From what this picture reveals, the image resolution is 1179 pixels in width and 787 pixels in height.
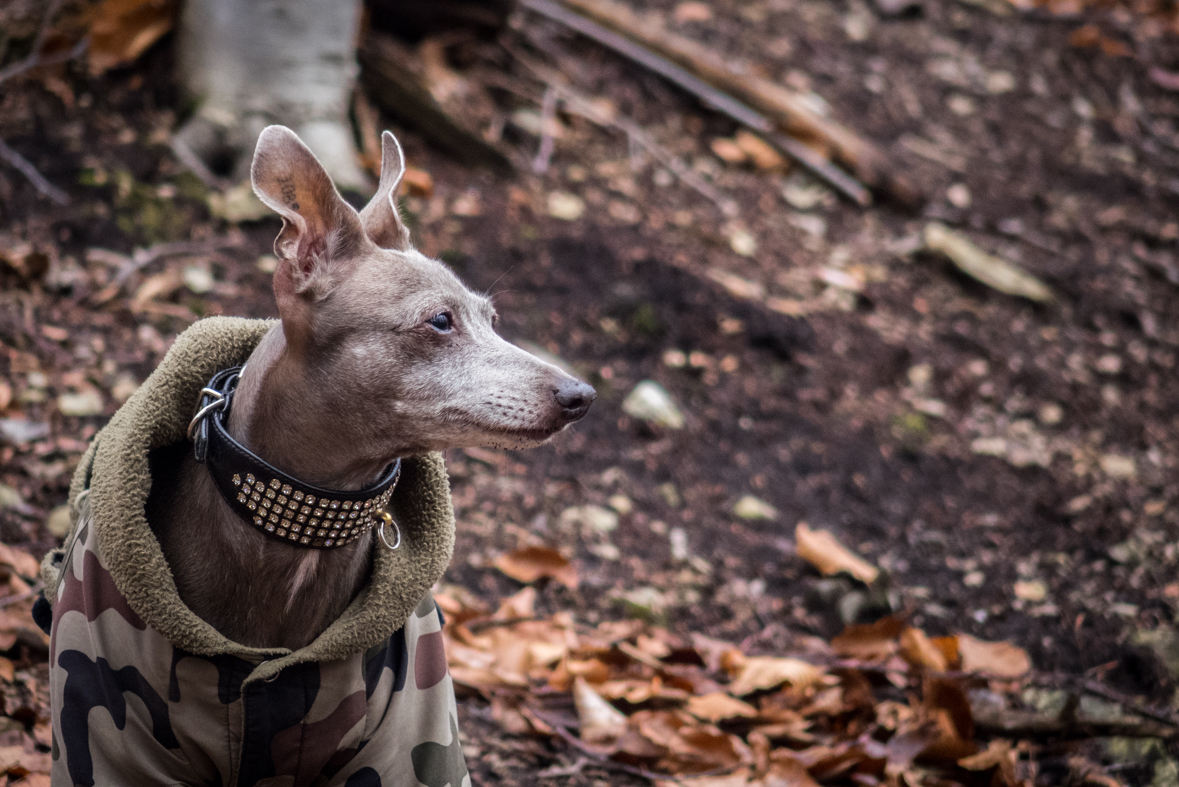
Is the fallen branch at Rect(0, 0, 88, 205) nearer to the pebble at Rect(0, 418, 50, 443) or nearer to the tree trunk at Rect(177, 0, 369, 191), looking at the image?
the tree trunk at Rect(177, 0, 369, 191)

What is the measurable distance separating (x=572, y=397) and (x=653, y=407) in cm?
225

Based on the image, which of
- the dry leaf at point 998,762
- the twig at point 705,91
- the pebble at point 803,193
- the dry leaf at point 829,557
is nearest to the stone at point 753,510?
the dry leaf at point 829,557

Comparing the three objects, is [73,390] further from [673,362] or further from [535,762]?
[673,362]

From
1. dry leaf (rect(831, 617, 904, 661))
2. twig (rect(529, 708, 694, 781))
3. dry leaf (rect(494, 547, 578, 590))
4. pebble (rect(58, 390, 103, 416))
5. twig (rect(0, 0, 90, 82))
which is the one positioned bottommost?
dry leaf (rect(494, 547, 578, 590))

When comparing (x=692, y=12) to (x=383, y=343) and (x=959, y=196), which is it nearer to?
(x=959, y=196)

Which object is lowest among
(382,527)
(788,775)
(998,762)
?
(788,775)

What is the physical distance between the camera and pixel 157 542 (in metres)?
1.89

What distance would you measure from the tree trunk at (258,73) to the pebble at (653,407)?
1.59 metres

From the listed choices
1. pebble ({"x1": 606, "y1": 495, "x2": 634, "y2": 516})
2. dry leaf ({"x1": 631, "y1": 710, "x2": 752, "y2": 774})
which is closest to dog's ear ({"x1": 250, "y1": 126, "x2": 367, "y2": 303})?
dry leaf ({"x1": 631, "y1": 710, "x2": 752, "y2": 774})

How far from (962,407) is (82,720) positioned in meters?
3.90

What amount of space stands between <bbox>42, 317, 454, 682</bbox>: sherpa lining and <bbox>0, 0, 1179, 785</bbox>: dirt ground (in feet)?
2.93

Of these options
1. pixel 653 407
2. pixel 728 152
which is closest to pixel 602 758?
pixel 653 407

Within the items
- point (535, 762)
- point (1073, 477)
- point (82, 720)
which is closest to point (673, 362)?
point (1073, 477)

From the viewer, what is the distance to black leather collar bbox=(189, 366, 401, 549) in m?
1.88
